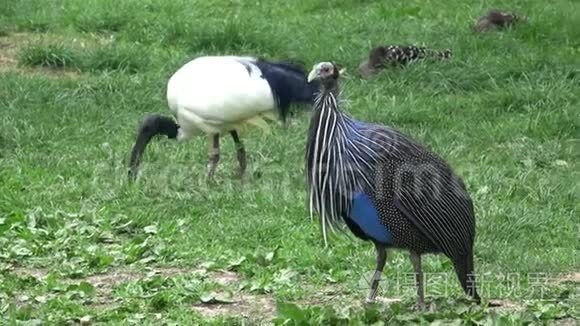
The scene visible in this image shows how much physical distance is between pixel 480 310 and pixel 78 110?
5.44 meters

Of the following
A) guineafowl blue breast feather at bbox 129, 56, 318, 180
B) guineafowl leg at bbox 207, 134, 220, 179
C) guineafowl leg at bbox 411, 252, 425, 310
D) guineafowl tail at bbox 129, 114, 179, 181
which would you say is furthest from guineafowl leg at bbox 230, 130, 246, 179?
guineafowl leg at bbox 411, 252, 425, 310

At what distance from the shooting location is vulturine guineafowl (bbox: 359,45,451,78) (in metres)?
10.9

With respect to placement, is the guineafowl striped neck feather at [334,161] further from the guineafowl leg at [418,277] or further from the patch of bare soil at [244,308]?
the patch of bare soil at [244,308]

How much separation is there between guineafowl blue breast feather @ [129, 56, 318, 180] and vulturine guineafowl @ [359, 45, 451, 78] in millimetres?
2563

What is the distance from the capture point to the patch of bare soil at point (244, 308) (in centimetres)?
578

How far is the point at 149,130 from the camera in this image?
8602 millimetres

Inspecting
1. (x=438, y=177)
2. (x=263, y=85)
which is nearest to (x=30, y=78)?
(x=263, y=85)

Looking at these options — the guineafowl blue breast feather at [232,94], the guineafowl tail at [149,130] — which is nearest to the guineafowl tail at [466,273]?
the guineafowl blue breast feather at [232,94]

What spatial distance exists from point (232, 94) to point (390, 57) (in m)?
3.01

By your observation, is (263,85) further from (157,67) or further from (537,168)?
(157,67)

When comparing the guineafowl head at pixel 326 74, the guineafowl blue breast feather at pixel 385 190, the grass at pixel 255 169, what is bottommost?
the grass at pixel 255 169

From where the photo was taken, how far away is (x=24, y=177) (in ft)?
27.5

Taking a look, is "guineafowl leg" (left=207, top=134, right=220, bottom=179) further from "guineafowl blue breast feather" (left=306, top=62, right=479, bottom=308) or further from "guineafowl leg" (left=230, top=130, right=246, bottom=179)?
"guineafowl blue breast feather" (left=306, top=62, right=479, bottom=308)

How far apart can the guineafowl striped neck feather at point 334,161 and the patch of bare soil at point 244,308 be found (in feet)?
1.89
